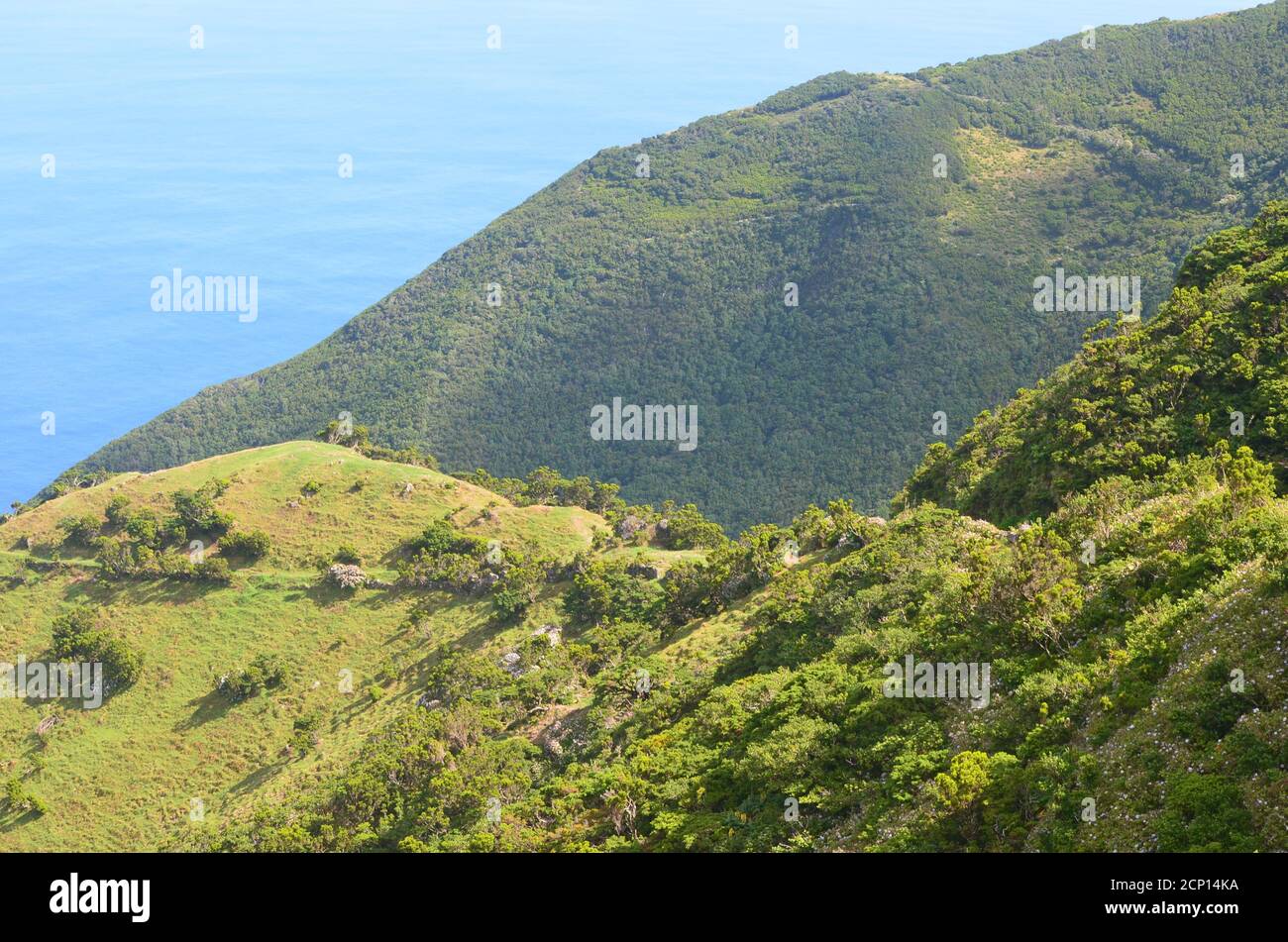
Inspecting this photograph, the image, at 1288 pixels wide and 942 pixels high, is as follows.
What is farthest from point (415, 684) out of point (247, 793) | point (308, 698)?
point (247, 793)

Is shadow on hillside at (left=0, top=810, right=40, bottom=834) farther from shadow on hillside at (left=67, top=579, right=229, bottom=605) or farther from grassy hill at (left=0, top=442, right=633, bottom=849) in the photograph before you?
shadow on hillside at (left=67, top=579, right=229, bottom=605)

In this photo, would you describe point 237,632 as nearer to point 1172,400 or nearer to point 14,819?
point 14,819

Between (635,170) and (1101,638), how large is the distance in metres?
143

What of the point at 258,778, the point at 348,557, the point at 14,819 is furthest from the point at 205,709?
the point at 348,557

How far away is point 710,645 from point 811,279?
92.5m

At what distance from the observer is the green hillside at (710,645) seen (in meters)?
18.0

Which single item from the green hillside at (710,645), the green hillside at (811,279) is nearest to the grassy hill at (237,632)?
the green hillside at (710,645)

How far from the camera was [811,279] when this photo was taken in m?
126

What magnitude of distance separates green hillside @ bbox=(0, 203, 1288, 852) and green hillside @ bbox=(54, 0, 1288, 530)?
39.4 meters

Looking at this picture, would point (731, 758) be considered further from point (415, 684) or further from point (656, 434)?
point (656, 434)

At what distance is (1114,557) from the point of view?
23453 mm

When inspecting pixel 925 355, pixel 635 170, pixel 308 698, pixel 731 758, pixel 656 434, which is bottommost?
pixel 308 698

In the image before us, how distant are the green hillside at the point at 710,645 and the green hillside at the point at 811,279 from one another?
39.4 m
